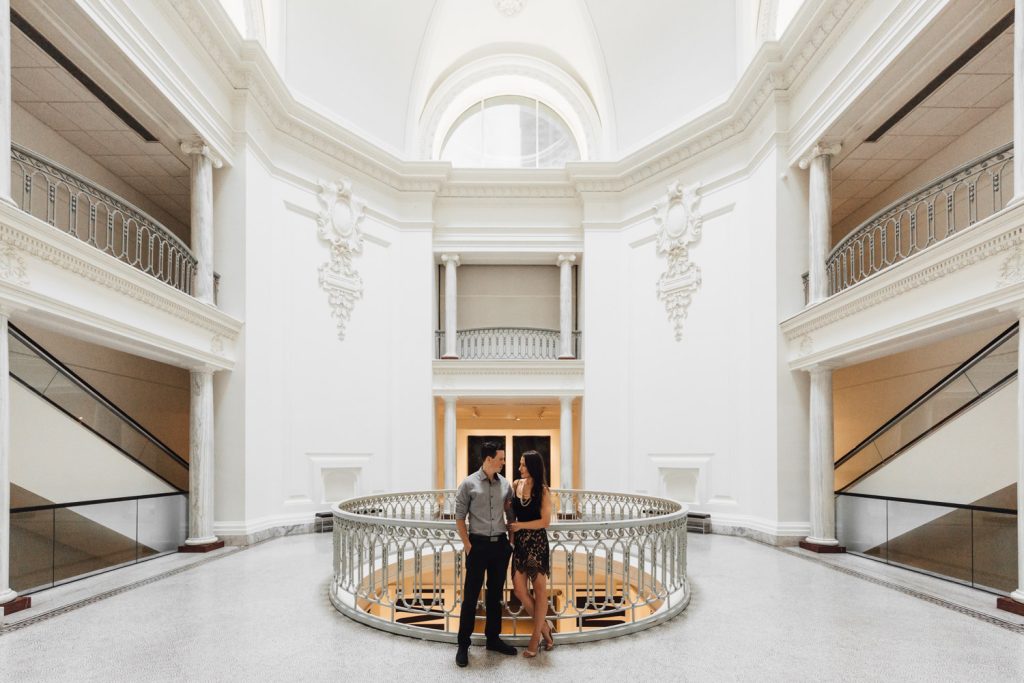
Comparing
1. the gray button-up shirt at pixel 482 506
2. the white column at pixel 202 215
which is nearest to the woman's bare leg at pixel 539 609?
the gray button-up shirt at pixel 482 506

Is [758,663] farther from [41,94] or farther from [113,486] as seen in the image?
[41,94]

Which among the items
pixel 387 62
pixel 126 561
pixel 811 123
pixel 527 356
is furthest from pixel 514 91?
pixel 126 561

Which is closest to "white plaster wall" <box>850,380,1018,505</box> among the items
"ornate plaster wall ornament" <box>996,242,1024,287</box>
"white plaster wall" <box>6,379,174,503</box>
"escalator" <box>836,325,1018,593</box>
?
"escalator" <box>836,325,1018,593</box>

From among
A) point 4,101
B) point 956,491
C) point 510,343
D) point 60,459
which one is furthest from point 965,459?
point 60,459

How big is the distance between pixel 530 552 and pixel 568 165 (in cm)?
1148

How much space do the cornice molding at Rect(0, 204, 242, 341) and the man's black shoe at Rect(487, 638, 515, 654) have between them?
559cm

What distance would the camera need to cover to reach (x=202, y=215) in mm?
10258

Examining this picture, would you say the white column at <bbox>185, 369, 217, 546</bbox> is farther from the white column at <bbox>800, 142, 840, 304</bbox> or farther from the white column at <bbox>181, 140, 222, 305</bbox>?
the white column at <bbox>800, 142, 840, 304</bbox>

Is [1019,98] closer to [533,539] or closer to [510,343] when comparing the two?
[533,539]

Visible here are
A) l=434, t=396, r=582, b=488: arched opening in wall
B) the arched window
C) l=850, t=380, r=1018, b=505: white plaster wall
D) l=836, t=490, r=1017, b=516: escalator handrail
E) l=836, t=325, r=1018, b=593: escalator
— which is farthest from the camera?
l=434, t=396, r=582, b=488: arched opening in wall

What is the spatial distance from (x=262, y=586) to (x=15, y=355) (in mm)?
5285

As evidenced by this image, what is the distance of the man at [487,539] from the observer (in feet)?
16.0

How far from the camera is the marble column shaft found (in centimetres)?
1029

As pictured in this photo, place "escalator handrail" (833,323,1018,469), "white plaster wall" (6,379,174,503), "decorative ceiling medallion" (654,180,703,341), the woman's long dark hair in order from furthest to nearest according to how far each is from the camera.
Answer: "decorative ceiling medallion" (654,180,703,341), "white plaster wall" (6,379,174,503), "escalator handrail" (833,323,1018,469), the woman's long dark hair
